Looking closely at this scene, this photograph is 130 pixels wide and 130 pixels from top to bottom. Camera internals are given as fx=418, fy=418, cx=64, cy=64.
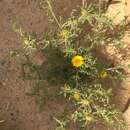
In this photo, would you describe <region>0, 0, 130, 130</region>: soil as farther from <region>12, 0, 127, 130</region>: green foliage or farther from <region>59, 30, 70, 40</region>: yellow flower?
<region>59, 30, 70, 40</region>: yellow flower

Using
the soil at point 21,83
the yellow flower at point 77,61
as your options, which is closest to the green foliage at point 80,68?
the yellow flower at point 77,61

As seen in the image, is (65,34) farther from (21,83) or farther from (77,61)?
(21,83)

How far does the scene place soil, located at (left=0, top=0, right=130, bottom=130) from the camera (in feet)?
8.55

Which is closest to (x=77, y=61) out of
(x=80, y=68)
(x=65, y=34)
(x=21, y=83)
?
(x=80, y=68)

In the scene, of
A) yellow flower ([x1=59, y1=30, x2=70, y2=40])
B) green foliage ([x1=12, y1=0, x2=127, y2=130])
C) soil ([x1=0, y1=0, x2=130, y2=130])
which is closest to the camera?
yellow flower ([x1=59, y1=30, x2=70, y2=40])

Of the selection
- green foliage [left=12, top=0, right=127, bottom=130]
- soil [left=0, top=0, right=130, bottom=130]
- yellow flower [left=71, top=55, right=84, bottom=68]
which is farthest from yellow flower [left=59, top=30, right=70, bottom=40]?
soil [left=0, top=0, right=130, bottom=130]

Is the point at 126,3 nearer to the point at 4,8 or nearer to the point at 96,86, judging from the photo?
the point at 96,86

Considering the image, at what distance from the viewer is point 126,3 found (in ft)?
8.77

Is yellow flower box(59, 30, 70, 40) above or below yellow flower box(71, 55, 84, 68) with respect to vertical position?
above

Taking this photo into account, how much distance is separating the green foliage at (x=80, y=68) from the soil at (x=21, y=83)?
110mm

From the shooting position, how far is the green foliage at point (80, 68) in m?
2.30

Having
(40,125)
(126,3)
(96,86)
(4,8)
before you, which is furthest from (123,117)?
(4,8)

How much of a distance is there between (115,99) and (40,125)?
495mm

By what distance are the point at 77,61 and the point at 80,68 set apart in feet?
0.24
